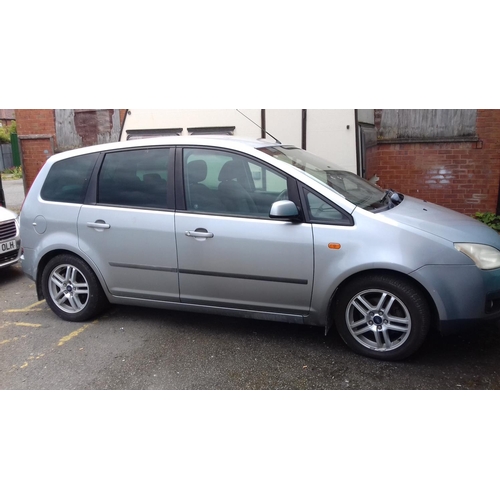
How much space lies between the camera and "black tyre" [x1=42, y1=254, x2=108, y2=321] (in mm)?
4574

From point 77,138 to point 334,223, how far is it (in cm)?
752

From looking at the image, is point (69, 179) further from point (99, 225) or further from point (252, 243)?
point (252, 243)

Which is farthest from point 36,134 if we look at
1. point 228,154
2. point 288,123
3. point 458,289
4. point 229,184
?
point 458,289

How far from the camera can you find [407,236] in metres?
3.52

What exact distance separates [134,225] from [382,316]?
2260 millimetres

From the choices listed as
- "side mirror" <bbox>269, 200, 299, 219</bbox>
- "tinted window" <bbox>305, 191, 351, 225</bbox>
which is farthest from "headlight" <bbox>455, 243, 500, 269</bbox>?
"side mirror" <bbox>269, 200, 299, 219</bbox>

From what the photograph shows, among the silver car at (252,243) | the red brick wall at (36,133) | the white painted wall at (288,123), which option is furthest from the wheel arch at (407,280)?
the red brick wall at (36,133)

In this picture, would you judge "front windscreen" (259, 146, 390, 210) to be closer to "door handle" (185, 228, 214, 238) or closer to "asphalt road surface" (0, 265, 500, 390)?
"door handle" (185, 228, 214, 238)

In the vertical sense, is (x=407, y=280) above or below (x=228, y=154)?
below

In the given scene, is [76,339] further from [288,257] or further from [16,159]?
[16,159]

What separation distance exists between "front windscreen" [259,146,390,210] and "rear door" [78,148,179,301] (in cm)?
102

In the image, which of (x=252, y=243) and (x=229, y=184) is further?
(x=229, y=184)

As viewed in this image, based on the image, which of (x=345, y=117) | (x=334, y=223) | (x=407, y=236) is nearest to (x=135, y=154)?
(x=334, y=223)

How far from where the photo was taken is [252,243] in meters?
3.83
